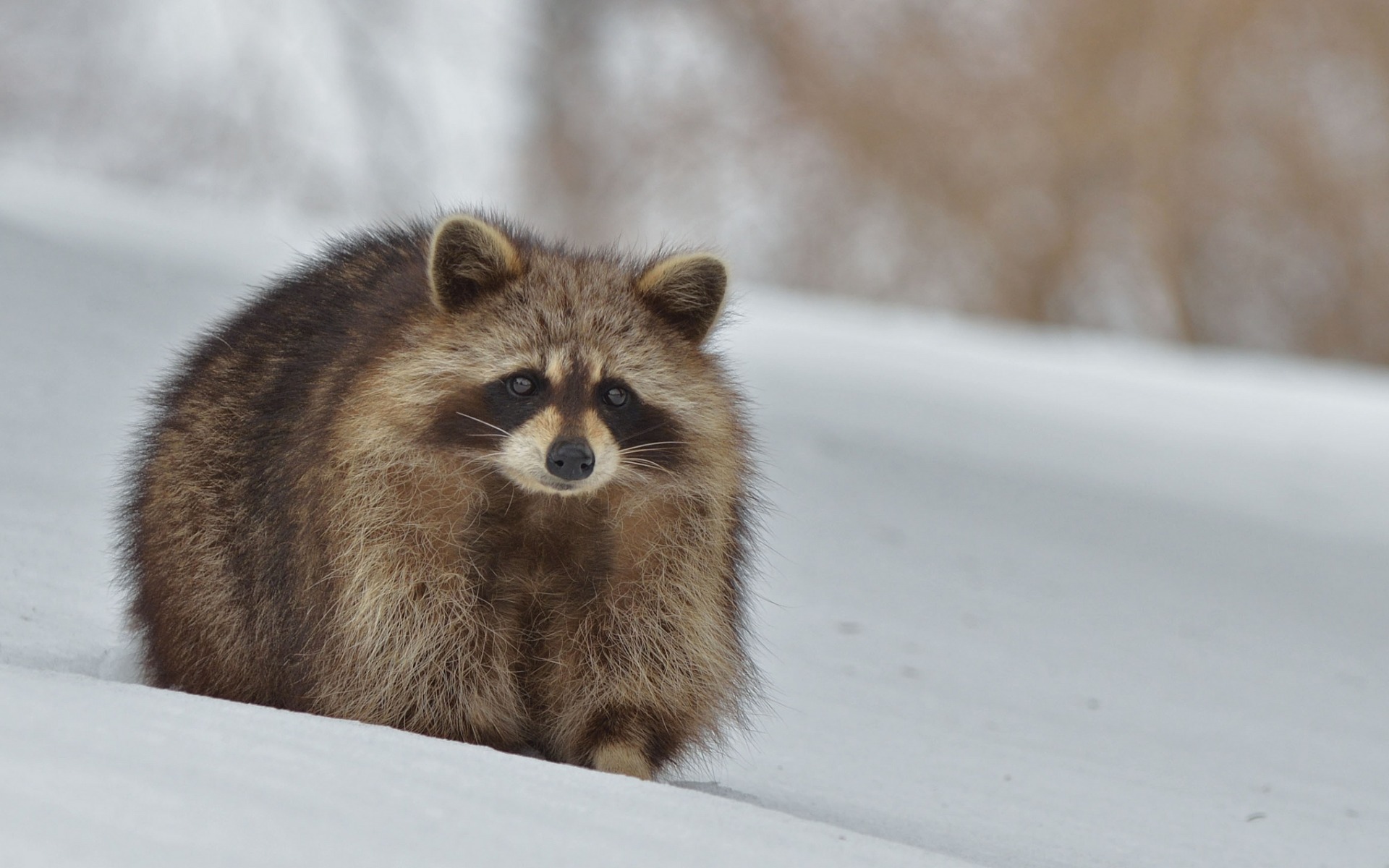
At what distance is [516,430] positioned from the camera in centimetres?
331

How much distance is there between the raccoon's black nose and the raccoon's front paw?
577 mm

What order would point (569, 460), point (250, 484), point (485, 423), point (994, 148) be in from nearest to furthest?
point (569, 460)
point (485, 423)
point (250, 484)
point (994, 148)

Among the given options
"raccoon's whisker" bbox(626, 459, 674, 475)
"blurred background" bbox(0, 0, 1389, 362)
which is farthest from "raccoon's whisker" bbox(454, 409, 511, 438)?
"blurred background" bbox(0, 0, 1389, 362)

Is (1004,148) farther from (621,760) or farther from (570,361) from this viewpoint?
(621,760)

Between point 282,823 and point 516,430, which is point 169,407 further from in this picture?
point 282,823

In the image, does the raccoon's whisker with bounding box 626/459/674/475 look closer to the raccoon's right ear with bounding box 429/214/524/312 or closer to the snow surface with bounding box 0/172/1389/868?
the raccoon's right ear with bounding box 429/214/524/312

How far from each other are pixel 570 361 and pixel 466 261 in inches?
12.7

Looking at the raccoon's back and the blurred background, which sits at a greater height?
the raccoon's back

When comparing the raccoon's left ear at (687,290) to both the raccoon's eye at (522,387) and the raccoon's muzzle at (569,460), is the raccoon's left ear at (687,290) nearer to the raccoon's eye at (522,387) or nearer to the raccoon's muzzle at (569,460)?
the raccoon's eye at (522,387)

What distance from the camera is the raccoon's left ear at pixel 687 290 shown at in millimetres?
3635

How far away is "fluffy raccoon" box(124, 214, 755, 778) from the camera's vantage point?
3379mm

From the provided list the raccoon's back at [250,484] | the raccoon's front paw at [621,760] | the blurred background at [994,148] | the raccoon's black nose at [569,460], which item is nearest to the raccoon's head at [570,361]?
the raccoon's black nose at [569,460]

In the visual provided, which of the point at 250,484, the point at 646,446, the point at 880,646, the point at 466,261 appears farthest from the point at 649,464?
the point at 880,646

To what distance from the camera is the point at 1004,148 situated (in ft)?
56.3
